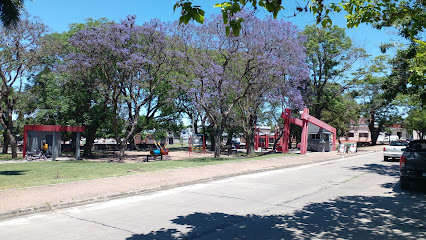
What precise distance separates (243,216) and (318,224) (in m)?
1.58

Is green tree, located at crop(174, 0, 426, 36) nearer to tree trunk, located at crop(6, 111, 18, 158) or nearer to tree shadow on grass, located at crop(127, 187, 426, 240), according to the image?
tree shadow on grass, located at crop(127, 187, 426, 240)

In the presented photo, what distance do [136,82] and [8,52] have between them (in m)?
9.54

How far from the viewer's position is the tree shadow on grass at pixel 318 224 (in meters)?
5.73

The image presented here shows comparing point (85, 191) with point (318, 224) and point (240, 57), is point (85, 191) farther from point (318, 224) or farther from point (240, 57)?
A: point (240, 57)

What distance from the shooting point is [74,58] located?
22.8 meters

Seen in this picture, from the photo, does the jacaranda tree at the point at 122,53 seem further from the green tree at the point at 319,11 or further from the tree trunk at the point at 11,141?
the green tree at the point at 319,11

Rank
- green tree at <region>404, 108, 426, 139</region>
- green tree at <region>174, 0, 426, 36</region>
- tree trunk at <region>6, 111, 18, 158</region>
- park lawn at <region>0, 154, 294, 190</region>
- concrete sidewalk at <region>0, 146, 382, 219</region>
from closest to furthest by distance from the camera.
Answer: green tree at <region>174, 0, 426, 36</region> → concrete sidewalk at <region>0, 146, 382, 219</region> → park lawn at <region>0, 154, 294, 190</region> → tree trunk at <region>6, 111, 18, 158</region> → green tree at <region>404, 108, 426, 139</region>

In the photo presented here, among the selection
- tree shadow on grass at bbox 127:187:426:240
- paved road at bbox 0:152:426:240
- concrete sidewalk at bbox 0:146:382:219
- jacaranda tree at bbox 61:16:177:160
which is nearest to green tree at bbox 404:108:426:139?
jacaranda tree at bbox 61:16:177:160

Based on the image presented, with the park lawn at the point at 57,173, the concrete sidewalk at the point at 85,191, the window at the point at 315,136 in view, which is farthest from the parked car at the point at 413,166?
the window at the point at 315,136

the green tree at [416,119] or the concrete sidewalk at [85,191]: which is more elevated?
the green tree at [416,119]

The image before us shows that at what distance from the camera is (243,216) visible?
703 cm

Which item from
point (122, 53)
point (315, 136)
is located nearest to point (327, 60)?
point (315, 136)

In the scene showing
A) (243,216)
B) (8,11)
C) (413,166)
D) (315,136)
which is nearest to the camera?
(243,216)

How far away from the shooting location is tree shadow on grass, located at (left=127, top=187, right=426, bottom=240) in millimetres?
5734
